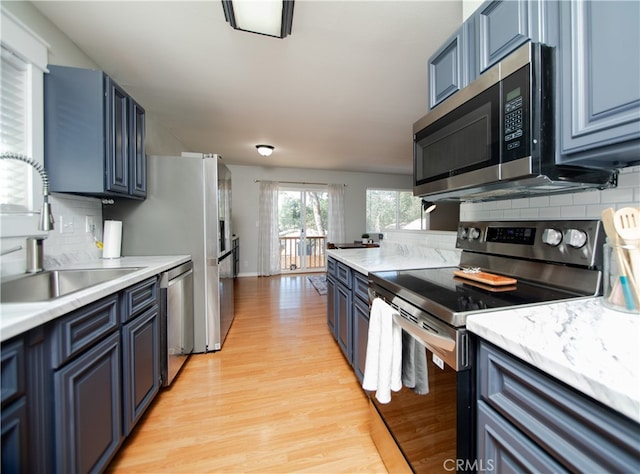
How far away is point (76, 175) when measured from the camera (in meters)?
1.55

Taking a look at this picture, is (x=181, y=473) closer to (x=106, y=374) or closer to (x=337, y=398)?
(x=106, y=374)

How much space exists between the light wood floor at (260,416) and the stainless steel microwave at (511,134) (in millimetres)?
1383

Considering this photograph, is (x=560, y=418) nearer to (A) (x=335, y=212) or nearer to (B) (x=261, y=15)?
(B) (x=261, y=15)

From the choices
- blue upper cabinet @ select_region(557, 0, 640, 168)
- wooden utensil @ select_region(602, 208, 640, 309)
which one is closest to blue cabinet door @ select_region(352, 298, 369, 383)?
wooden utensil @ select_region(602, 208, 640, 309)

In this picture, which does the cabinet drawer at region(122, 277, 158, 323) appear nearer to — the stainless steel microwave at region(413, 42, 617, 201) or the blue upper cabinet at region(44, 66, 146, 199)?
the blue upper cabinet at region(44, 66, 146, 199)

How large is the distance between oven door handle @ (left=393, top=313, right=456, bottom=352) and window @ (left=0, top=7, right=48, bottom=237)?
1906mm

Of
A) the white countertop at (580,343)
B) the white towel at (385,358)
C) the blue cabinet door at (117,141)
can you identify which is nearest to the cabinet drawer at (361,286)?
the white towel at (385,358)

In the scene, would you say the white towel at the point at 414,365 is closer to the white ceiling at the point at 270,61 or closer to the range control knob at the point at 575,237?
the range control knob at the point at 575,237

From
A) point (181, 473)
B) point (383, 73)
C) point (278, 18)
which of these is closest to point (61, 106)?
point (278, 18)

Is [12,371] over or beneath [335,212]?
beneath

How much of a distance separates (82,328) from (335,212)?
5338 millimetres

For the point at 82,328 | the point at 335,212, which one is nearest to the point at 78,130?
the point at 82,328

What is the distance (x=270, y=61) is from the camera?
2014 millimetres

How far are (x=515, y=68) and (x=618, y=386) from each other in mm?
970
